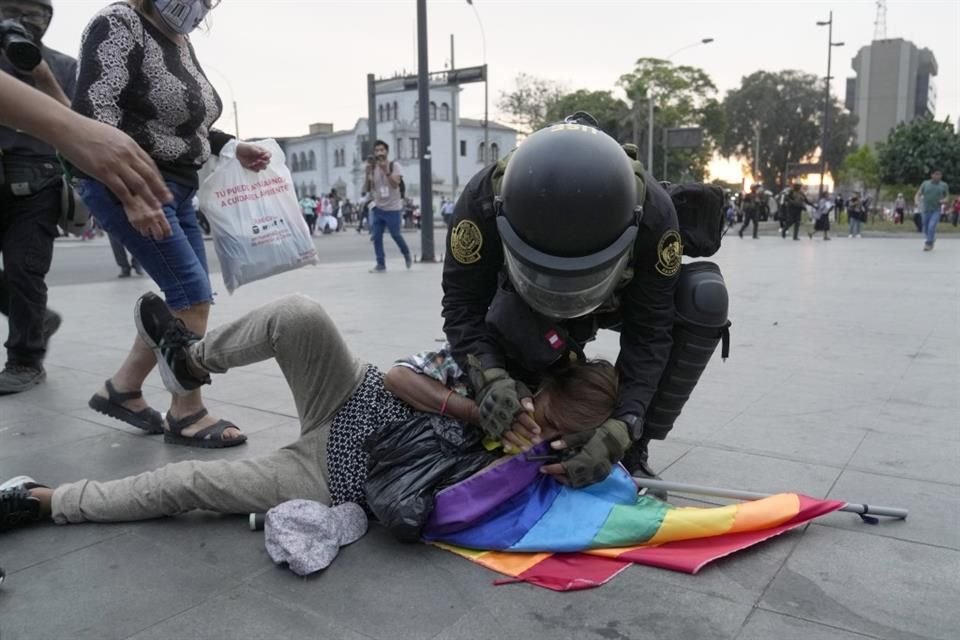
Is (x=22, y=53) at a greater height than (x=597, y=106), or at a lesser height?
lesser

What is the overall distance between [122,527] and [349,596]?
2.88ft

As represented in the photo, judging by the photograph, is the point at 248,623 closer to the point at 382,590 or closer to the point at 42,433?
the point at 382,590

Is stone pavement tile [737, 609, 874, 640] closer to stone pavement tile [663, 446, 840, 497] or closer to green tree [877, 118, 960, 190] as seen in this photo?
stone pavement tile [663, 446, 840, 497]

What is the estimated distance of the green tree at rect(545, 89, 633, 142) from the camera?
5928 cm

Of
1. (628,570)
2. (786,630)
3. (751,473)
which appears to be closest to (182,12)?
(628,570)

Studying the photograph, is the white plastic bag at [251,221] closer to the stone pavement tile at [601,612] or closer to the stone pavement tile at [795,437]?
the stone pavement tile at [601,612]

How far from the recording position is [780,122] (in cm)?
6550

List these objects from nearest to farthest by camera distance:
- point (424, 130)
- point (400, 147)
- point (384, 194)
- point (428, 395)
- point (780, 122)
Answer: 1. point (428, 395)
2. point (384, 194)
3. point (424, 130)
4. point (780, 122)
5. point (400, 147)

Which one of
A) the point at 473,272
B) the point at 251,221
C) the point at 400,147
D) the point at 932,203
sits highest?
the point at 400,147

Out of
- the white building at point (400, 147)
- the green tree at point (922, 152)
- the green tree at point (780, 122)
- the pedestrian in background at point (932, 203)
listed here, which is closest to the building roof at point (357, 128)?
the white building at point (400, 147)

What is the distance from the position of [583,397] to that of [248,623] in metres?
1.06

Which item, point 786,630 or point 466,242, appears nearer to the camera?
point 786,630

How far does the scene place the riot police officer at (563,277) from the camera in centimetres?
189

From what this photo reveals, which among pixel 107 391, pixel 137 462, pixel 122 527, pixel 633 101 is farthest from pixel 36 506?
pixel 633 101
